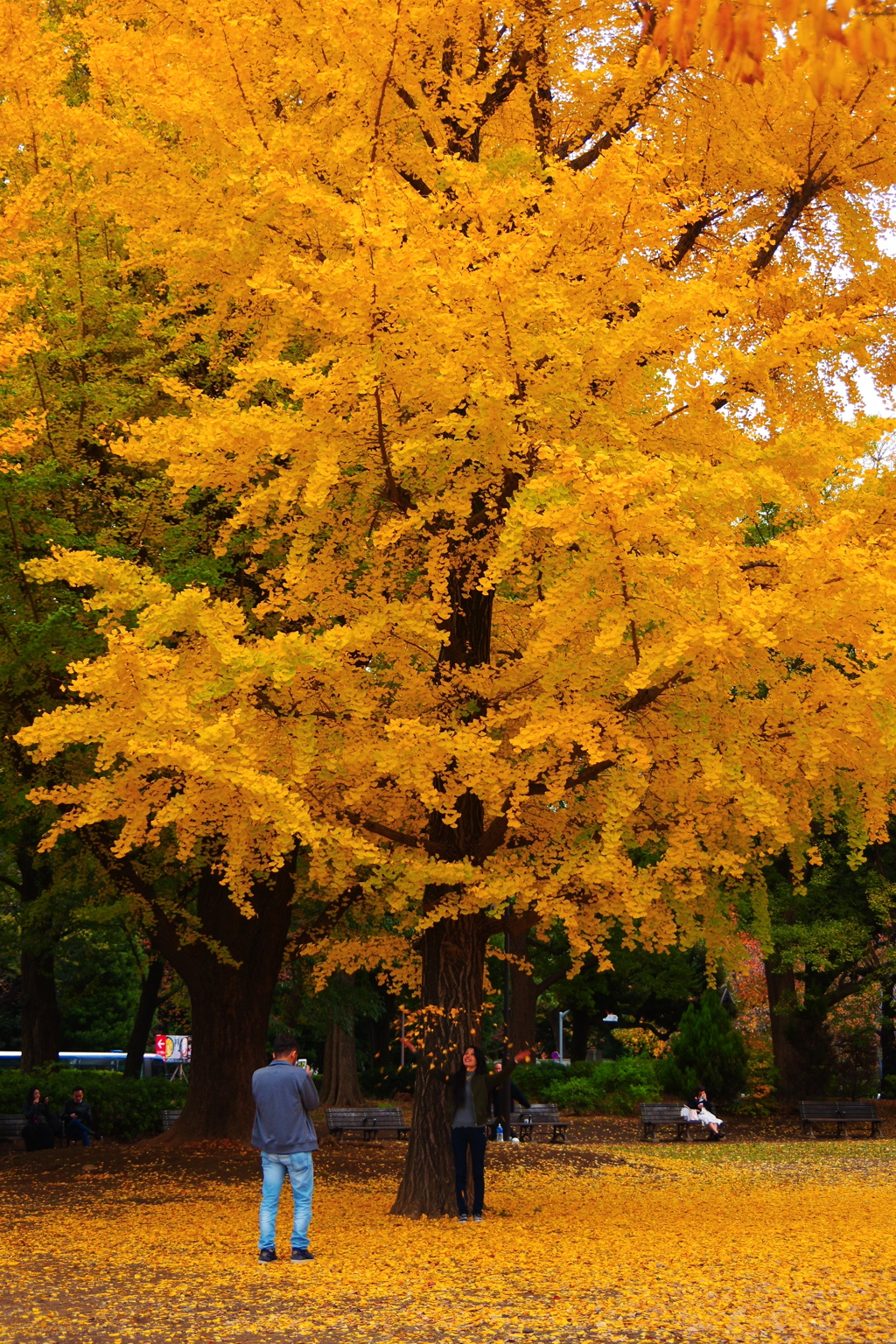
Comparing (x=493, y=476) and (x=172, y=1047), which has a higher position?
(x=493, y=476)

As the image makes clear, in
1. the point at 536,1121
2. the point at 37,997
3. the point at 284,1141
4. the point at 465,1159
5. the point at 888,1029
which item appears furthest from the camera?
the point at 888,1029

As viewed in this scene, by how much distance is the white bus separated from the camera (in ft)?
144

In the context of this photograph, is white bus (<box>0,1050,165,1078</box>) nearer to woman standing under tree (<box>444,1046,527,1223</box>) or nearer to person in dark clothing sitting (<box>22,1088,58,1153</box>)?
person in dark clothing sitting (<box>22,1088,58,1153</box>)

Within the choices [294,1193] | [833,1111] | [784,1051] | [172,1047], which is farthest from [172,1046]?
[294,1193]

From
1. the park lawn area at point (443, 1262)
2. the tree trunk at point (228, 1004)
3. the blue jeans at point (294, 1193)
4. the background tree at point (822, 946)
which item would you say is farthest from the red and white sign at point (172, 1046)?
the blue jeans at point (294, 1193)

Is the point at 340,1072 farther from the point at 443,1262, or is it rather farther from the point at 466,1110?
the point at 443,1262

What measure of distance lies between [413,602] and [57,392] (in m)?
5.02

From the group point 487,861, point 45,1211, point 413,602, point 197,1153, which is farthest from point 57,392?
point 197,1153

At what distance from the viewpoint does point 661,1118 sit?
926 inches

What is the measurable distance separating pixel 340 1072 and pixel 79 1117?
397 inches

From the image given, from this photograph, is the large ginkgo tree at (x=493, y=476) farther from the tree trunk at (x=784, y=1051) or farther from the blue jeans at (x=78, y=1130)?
the tree trunk at (x=784, y=1051)

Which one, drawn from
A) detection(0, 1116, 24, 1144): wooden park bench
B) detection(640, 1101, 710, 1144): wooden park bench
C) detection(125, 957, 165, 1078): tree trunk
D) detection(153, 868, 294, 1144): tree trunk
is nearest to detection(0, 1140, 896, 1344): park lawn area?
detection(153, 868, 294, 1144): tree trunk

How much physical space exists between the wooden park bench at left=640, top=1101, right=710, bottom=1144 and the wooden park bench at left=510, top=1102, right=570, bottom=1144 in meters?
1.62

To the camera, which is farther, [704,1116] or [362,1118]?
[704,1116]
